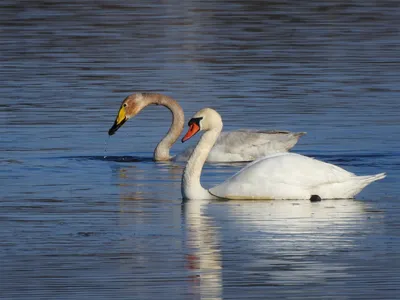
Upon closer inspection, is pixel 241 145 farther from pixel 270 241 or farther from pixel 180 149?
pixel 270 241

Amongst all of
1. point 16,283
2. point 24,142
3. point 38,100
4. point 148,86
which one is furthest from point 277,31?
point 16,283

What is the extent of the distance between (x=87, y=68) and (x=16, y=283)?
51.9 ft

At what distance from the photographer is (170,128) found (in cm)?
1783

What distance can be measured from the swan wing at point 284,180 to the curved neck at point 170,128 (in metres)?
3.66

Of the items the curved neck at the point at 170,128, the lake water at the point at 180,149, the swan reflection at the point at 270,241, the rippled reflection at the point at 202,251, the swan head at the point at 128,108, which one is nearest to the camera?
the rippled reflection at the point at 202,251

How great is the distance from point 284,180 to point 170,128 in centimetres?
492

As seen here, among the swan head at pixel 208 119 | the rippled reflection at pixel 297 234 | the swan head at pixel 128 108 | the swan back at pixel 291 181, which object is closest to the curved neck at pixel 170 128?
the swan head at pixel 128 108

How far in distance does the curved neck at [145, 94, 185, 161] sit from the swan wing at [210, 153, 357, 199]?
3661 mm

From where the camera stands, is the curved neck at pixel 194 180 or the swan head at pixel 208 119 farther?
the swan head at pixel 208 119

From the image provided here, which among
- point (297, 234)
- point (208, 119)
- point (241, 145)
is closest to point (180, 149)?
point (241, 145)

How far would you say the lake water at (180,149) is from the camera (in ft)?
31.9

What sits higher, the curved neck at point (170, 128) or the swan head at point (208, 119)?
the curved neck at point (170, 128)

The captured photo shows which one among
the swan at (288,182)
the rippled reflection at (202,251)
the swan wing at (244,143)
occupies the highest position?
the swan wing at (244,143)

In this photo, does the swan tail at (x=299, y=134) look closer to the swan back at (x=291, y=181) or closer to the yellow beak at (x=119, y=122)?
the yellow beak at (x=119, y=122)
